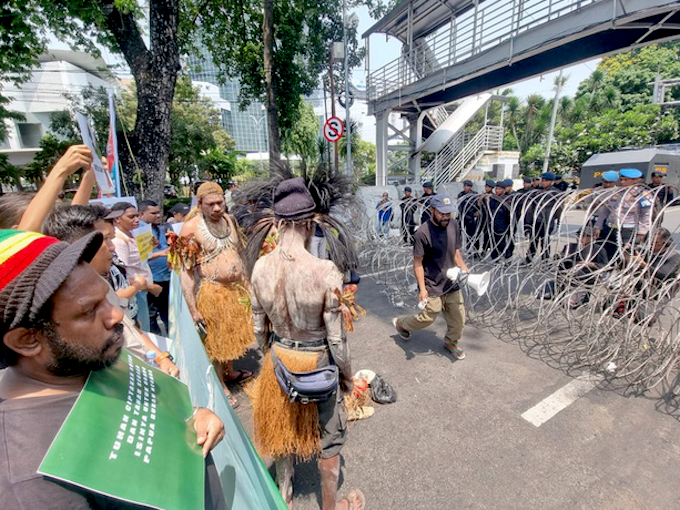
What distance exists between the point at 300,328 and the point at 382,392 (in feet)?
5.51

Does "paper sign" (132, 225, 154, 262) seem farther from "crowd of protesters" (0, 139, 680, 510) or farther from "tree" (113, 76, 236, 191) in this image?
"tree" (113, 76, 236, 191)

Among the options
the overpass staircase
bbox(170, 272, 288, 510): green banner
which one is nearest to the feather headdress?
bbox(170, 272, 288, 510): green banner

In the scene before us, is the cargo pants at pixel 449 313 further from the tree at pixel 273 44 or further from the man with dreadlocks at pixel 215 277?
the tree at pixel 273 44

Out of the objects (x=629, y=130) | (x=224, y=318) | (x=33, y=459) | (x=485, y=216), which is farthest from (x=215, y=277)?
(x=629, y=130)

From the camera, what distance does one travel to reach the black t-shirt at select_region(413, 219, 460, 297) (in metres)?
3.71

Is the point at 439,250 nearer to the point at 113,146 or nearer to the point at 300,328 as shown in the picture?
the point at 300,328

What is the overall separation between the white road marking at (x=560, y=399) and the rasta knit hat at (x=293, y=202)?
2.69 m

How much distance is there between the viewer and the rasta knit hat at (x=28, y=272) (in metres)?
0.80

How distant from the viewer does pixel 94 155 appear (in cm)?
336

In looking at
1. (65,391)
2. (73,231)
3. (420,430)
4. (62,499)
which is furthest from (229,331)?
(62,499)

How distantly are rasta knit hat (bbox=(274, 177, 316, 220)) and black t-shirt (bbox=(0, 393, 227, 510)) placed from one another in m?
1.20

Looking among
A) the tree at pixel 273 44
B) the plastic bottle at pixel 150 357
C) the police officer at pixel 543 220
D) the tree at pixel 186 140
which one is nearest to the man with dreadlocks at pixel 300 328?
the plastic bottle at pixel 150 357

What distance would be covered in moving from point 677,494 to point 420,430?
1.67 m

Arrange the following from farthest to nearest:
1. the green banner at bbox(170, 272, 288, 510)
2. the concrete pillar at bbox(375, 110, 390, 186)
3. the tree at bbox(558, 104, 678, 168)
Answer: the tree at bbox(558, 104, 678, 168), the concrete pillar at bbox(375, 110, 390, 186), the green banner at bbox(170, 272, 288, 510)
